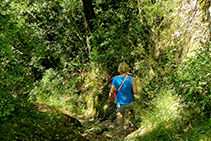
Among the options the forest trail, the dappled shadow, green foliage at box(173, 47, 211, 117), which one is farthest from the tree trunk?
green foliage at box(173, 47, 211, 117)

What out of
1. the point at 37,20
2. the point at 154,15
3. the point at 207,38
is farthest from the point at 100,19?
the point at 207,38

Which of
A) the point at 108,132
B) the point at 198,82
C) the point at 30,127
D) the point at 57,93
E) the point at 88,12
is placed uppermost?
the point at 88,12

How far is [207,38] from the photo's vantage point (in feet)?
12.8

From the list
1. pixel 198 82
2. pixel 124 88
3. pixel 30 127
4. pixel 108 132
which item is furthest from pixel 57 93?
pixel 198 82

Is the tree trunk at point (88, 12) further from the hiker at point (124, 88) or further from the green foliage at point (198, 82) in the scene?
the green foliage at point (198, 82)

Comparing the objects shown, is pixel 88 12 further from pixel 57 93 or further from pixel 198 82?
pixel 198 82

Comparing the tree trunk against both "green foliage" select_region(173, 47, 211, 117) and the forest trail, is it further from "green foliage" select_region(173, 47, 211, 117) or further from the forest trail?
"green foliage" select_region(173, 47, 211, 117)

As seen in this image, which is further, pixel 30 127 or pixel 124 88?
pixel 124 88

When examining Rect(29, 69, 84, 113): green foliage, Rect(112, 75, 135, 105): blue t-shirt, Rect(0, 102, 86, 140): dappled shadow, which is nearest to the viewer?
Rect(0, 102, 86, 140): dappled shadow

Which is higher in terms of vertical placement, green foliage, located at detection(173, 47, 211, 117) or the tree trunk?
the tree trunk

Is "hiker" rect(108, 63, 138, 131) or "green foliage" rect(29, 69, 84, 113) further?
"green foliage" rect(29, 69, 84, 113)

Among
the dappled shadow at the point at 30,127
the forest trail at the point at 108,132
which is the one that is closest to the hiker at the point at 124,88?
the forest trail at the point at 108,132

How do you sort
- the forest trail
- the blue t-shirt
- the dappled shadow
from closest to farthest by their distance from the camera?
the dappled shadow < the blue t-shirt < the forest trail

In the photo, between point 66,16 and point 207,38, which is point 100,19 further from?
point 207,38
